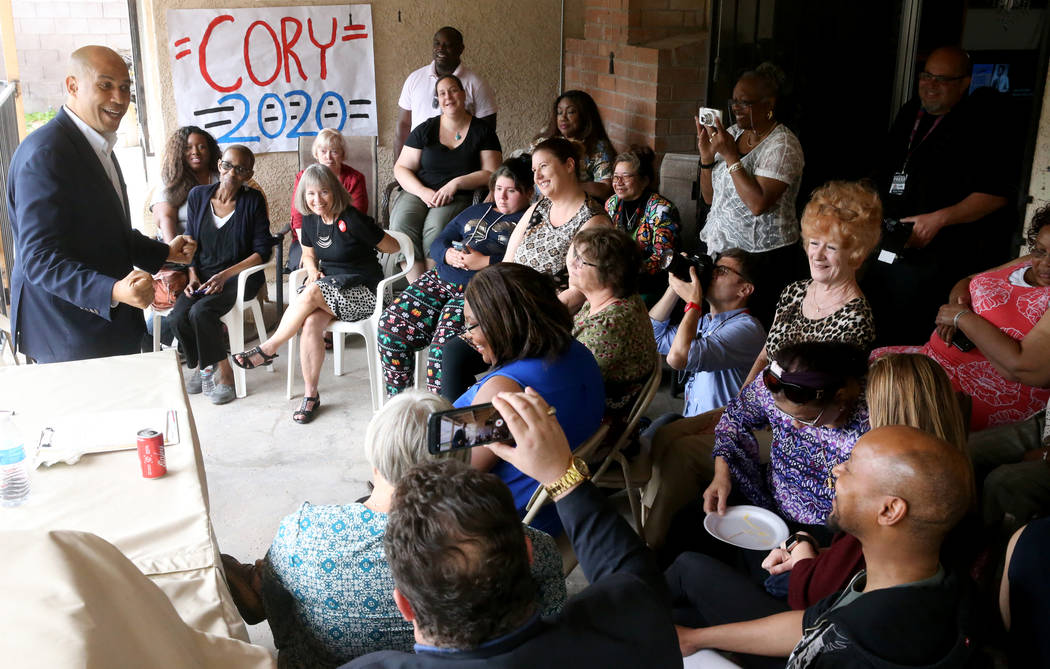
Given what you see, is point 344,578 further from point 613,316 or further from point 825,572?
point 613,316

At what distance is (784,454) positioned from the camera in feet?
7.47

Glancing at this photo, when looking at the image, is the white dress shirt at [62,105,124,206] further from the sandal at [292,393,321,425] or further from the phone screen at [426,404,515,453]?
the phone screen at [426,404,515,453]

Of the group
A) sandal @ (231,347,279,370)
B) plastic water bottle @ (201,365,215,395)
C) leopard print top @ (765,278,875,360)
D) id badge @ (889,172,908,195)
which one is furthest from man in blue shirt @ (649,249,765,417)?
plastic water bottle @ (201,365,215,395)

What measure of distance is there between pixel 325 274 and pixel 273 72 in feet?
7.42

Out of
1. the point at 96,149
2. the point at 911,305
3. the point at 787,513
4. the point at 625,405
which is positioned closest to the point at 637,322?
the point at 625,405

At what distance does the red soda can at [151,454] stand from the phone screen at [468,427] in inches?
26.3

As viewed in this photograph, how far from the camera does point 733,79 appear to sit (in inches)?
188

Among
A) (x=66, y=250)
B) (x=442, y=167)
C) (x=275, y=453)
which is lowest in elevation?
(x=275, y=453)

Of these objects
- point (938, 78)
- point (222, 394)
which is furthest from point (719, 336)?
point (222, 394)

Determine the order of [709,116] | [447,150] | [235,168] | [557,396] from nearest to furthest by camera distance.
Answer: [557,396]
[709,116]
[235,168]
[447,150]

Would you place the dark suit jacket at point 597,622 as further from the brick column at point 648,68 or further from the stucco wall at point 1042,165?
the brick column at point 648,68

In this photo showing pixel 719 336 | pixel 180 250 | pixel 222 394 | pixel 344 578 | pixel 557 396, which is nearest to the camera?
pixel 344 578

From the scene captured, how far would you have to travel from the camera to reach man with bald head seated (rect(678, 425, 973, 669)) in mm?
1417

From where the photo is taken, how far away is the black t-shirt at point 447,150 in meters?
4.91
